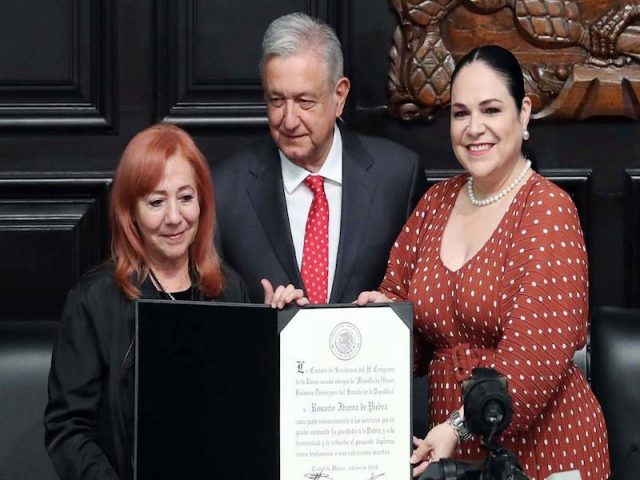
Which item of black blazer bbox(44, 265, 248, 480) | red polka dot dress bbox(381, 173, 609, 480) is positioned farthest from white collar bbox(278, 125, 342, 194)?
black blazer bbox(44, 265, 248, 480)

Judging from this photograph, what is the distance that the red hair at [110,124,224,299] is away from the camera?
262cm

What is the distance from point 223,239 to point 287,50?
45cm

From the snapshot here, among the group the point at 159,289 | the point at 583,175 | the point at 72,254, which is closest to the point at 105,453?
the point at 159,289

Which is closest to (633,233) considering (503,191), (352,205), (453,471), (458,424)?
(352,205)

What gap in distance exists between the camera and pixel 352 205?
3.18 meters

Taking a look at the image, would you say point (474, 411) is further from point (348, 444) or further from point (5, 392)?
point (5, 392)

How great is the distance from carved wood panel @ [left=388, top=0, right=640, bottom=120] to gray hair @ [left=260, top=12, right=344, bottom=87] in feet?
1.88

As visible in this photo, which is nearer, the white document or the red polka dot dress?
the white document

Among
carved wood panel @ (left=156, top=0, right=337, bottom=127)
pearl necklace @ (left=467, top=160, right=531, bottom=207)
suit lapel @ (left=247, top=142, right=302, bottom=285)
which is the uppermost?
carved wood panel @ (left=156, top=0, right=337, bottom=127)

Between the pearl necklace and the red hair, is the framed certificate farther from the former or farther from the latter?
the pearl necklace

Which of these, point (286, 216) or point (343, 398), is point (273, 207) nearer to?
point (286, 216)

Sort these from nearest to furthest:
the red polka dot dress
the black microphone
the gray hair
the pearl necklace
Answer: the black microphone → the red polka dot dress → the pearl necklace → the gray hair

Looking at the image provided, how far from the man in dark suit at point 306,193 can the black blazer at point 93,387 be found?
1.87 feet

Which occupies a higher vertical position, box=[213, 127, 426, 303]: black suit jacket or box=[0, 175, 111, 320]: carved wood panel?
box=[213, 127, 426, 303]: black suit jacket
